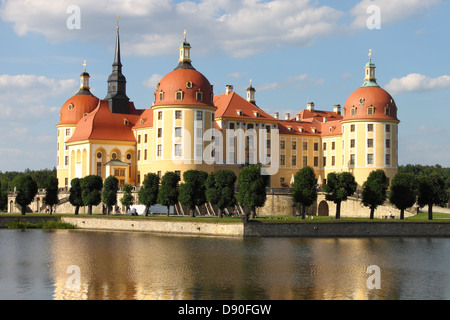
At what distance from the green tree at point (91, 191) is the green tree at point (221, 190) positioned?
14.3 metres

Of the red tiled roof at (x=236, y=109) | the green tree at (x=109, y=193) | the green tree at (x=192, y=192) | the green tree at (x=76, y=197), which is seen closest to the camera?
the green tree at (x=192, y=192)

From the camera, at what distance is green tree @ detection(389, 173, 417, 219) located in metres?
67.1

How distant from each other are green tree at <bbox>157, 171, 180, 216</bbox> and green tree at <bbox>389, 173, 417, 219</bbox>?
1996 cm

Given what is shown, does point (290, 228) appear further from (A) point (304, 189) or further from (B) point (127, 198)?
(B) point (127, 198)

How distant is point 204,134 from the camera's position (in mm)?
79688

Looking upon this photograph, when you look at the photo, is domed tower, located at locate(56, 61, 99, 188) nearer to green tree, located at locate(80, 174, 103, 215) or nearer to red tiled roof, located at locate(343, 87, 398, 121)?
green tree, located at locate(80, 174, 103, 215)

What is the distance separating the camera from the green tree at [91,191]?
236 feet

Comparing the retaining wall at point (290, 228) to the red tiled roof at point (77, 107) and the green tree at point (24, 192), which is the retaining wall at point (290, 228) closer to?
the green tree at point (24, 192)

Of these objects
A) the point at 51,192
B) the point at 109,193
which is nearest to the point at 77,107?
the point at 51,192

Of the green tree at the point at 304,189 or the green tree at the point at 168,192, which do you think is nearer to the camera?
the green tree at the point at 304,189

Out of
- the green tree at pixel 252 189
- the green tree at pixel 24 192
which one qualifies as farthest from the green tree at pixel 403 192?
the green tree at pixel 24 192

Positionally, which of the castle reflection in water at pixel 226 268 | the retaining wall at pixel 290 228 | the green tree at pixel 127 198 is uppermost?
the green tree at pixel 127 198

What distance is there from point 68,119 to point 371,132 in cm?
3814

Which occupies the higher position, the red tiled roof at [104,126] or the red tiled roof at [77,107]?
the red tiled roof at [77,107]
